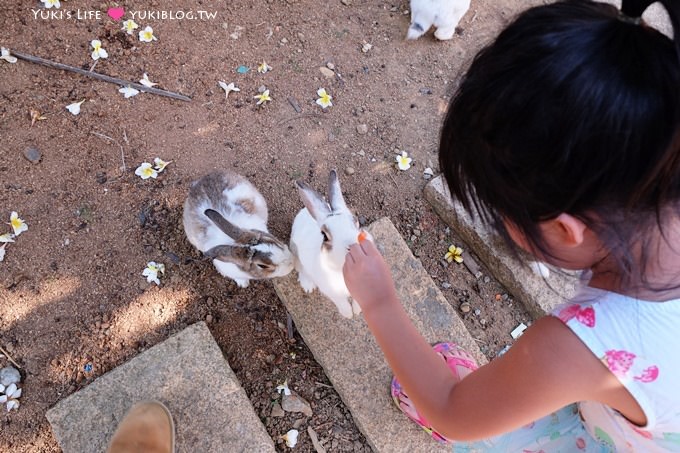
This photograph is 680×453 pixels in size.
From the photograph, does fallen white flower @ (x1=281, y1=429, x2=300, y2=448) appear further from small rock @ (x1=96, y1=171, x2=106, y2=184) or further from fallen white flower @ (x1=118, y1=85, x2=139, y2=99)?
fallen white flower @ (x1=118, y1=85, x2=139, y2=99)

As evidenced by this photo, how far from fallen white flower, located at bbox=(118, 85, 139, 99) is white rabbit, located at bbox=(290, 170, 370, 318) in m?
1.37

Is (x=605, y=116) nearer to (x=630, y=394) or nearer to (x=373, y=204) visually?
(x=630, y=394)

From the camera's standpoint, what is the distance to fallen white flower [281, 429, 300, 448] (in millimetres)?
2152

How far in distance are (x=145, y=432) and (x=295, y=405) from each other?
2.10 feet

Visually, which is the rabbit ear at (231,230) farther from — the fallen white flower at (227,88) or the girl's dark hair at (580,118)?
the girl's dark hair at (580,118)

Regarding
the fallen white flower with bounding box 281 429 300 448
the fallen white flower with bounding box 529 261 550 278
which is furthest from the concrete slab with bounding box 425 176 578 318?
the fallen white flower with bounding box 281 429 300 448

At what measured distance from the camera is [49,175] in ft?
8.45

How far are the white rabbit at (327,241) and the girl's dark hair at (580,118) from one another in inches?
39.2

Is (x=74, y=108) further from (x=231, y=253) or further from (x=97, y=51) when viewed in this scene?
(x=231, y=253)

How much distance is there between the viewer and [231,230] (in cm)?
207

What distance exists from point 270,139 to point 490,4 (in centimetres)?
204

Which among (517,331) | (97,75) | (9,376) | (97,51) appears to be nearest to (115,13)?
(97,51)

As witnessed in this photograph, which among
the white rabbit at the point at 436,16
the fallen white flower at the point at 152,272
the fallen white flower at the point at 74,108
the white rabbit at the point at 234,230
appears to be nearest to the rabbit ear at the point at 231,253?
the white rabbit at the point at 234,230

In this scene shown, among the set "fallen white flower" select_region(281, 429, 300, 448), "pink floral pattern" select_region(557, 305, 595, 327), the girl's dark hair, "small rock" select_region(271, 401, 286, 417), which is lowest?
→ "fallen white flower" select_region(281, 429, 300, 448)
